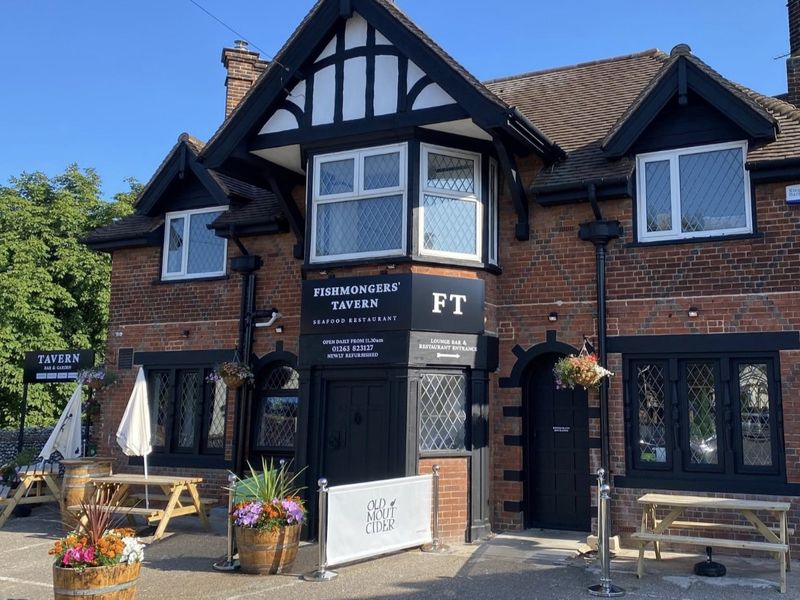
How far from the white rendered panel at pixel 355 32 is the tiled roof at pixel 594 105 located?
10.6ft

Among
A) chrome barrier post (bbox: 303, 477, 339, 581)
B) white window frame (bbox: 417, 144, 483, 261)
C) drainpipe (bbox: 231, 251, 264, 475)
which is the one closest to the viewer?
chrome barrier post (bbox: 303, 477, 339, 581)

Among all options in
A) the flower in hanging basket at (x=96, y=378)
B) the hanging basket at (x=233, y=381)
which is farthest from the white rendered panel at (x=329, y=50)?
the flower in hanging basket at (x=96, y=378)

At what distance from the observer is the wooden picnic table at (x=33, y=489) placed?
11445mm

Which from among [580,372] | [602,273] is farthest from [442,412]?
[602,273]

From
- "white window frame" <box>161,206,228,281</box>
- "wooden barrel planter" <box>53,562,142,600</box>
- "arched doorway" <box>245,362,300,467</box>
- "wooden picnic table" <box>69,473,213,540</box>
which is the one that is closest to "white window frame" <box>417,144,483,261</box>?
"arched doorway" <box>245,362,300,467</box>

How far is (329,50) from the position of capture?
35.9 feet

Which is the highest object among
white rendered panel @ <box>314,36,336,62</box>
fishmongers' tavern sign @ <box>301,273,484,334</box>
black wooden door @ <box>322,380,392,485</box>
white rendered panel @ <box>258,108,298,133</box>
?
white rendered panel @ <box>314,36,336,62</box>

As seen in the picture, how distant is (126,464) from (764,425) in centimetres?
1020

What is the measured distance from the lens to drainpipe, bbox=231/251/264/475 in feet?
39.8

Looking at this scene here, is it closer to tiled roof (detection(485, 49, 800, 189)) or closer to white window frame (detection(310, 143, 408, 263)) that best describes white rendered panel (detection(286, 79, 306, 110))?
white window frame (detection(310, 143, 408, 263))

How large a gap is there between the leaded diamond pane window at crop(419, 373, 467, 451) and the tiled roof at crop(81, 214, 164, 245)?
642 centimetres

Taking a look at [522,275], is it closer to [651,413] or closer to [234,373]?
[651,413]

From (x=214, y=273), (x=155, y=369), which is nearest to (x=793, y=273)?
(x=214, y=273)

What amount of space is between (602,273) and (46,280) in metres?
23.9
